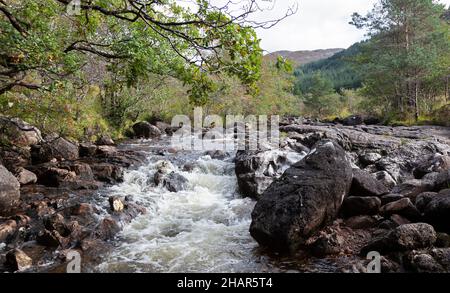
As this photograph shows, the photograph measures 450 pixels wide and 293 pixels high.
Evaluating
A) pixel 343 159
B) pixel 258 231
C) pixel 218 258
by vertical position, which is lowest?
pixel 218 258

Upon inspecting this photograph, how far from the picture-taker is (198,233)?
26.2ft

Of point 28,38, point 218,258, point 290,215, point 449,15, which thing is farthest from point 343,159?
point 449,15

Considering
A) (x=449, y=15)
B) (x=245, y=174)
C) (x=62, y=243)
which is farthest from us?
(x=449, y=15)

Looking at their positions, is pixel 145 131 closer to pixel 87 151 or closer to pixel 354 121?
pixel 87 151

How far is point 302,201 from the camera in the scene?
21.8 feet

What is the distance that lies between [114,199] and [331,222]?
216 inches

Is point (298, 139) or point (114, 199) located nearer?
point (114, 199)

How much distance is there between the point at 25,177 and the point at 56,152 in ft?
10.2

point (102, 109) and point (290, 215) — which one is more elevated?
point (102, 109)

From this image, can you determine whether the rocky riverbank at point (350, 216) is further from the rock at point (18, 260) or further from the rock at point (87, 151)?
the rock at point (87, 151)

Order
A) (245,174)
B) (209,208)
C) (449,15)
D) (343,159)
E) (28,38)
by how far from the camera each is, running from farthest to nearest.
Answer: (449,15) < (245,174) < (209,208) < (343,159) < (28,38)

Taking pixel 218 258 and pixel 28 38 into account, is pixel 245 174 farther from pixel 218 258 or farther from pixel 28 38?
pixel 28 38

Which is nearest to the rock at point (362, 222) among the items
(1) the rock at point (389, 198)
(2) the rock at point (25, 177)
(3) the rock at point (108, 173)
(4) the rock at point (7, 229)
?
(1) the rock at point (389, 198)

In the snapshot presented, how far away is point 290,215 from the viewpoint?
21.4 ft
